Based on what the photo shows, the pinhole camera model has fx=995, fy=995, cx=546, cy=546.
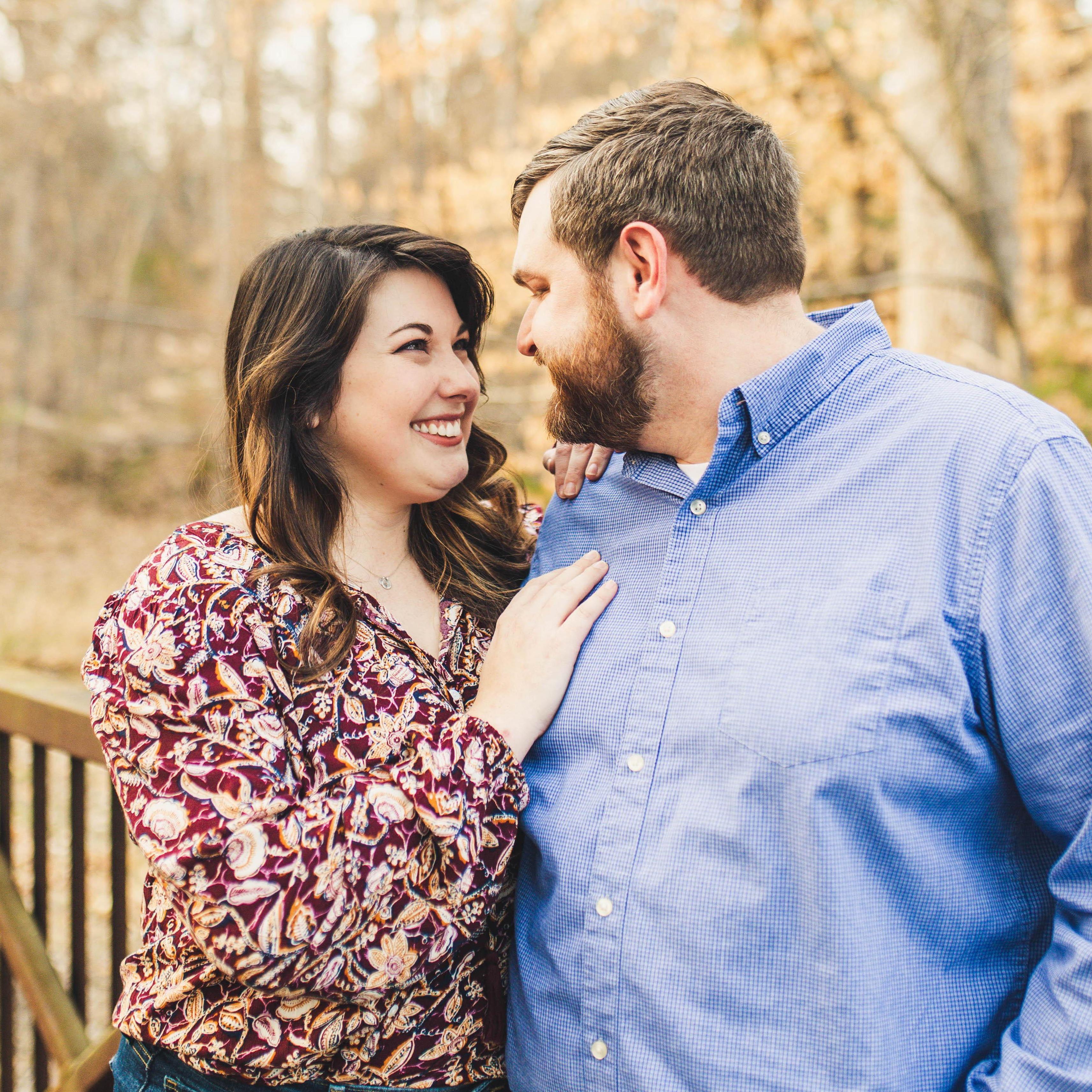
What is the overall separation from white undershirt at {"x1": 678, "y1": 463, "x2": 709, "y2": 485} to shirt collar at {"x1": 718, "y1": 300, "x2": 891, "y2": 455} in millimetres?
136

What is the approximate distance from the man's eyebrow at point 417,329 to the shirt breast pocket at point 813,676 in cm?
94

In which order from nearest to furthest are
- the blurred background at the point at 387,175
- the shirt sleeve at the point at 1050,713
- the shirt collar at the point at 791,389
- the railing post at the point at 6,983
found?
the shirt sleeve at the point at 1050,713, the shirt collar at the point at 791,389, the railing post at the point at 6,983, the blurred background at the point at 387,175

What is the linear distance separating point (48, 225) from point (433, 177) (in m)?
10.7

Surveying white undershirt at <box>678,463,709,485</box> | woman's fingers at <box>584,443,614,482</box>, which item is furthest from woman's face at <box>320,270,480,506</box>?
white undershirt at <box>678,463,709,485</box>

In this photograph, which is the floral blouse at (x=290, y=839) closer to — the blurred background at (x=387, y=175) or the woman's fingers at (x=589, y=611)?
the woman's fingers at (x=589, y=611)

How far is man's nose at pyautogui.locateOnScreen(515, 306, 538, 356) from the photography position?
1.81 meters

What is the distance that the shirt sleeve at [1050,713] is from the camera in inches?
48.3

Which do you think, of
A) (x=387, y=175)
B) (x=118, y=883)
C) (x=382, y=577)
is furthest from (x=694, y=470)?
(x=387, y=175)

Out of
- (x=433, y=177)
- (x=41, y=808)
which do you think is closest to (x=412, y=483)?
(x=41, y=808)

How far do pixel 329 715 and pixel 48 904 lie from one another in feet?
4.46

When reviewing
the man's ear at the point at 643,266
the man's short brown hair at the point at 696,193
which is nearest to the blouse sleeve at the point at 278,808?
the man's ear at the point at 643,266

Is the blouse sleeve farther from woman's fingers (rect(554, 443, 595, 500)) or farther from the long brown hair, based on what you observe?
woman's fingers (rect(554, 443, 595, 500))

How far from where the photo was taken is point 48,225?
51.4 feet

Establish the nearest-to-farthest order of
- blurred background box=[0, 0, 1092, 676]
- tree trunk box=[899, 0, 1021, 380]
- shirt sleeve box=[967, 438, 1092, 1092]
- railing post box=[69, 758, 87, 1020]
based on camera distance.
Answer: shirt sleeve box=[967, 438, 1092, 1092]
railing post box=[69, 758, 87, 1020]
tree trunk box=[899, 0, 1021, 380]
blurred background box=[0, 0, 1092, 676]
